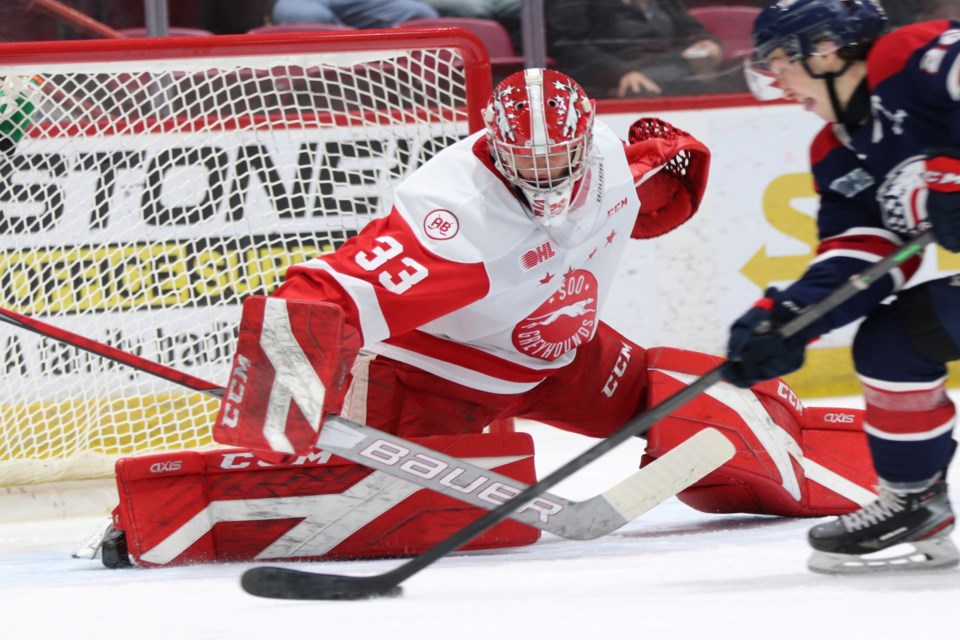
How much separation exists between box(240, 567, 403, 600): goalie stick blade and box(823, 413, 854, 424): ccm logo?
118 centimetres

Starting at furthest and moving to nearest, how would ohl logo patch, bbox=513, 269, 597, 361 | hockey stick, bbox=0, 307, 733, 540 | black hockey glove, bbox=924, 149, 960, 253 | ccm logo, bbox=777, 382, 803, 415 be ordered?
ccm logo, bbox=777, 382, 803, 415, ohl logo patch, bbox=513, 269, 597, 361, hockey stick, bbox=0, 307, 733, 540, black hockey glove, bbox=924, 149, 960, 253

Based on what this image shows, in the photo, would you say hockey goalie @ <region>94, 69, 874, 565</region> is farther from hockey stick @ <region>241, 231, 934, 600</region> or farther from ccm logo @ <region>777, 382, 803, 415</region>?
hockey stick @ <region>241, 231, 934, 600</region>

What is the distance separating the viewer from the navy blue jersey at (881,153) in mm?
1754

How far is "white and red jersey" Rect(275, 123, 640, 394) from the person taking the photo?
2.16 meters

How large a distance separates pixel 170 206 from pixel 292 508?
3.73 feet

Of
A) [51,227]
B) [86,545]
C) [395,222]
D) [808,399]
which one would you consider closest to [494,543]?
[395,222]

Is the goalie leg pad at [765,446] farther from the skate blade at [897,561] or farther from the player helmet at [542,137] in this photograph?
the skate blade at [897,561]

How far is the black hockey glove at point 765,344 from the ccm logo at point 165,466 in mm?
1004

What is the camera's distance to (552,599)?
1.70 metres

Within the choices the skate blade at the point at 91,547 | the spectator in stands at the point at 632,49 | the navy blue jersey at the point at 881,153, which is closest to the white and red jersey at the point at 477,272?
the navy blue jersey at the point at 881,153

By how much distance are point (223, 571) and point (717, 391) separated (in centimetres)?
97

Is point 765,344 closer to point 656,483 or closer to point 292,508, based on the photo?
point 656,483

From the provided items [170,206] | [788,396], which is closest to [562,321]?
[788,396]

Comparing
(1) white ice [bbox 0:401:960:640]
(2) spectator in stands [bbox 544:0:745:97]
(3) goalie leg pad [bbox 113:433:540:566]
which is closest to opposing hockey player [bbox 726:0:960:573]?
(1) white ice [bbox 0:401:960:640]
